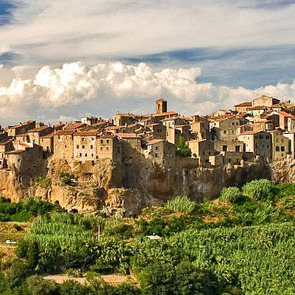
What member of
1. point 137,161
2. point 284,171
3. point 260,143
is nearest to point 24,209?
point 137,161

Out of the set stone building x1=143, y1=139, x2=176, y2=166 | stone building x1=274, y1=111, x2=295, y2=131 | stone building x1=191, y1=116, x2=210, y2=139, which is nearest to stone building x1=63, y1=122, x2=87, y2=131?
stone building x1=143, y1=139, x2=176, y2=166

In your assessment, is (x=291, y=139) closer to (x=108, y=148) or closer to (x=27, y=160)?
(x=108, y=148)

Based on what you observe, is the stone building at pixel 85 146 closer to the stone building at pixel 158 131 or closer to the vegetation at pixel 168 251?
the vegetation at pixel 168 251

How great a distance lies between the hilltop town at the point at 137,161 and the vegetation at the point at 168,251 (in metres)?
1.64

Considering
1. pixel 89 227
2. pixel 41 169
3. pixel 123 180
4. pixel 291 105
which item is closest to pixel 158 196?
pixel 123 180

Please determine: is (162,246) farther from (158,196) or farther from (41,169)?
(41,169)

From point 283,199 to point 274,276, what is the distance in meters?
13.1

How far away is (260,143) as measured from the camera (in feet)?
197

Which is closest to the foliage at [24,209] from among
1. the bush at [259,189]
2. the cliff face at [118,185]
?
the cliff face at [118,185]

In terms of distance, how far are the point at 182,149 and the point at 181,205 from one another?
19.1ft

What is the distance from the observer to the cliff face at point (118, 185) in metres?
52.0

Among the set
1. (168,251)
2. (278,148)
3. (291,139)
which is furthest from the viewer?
(291,139)

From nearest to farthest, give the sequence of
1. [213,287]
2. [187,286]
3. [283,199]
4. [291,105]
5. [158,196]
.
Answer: [187,286], [213,287], [158,196], [283,199], [291,105]

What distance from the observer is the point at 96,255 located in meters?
46.1
